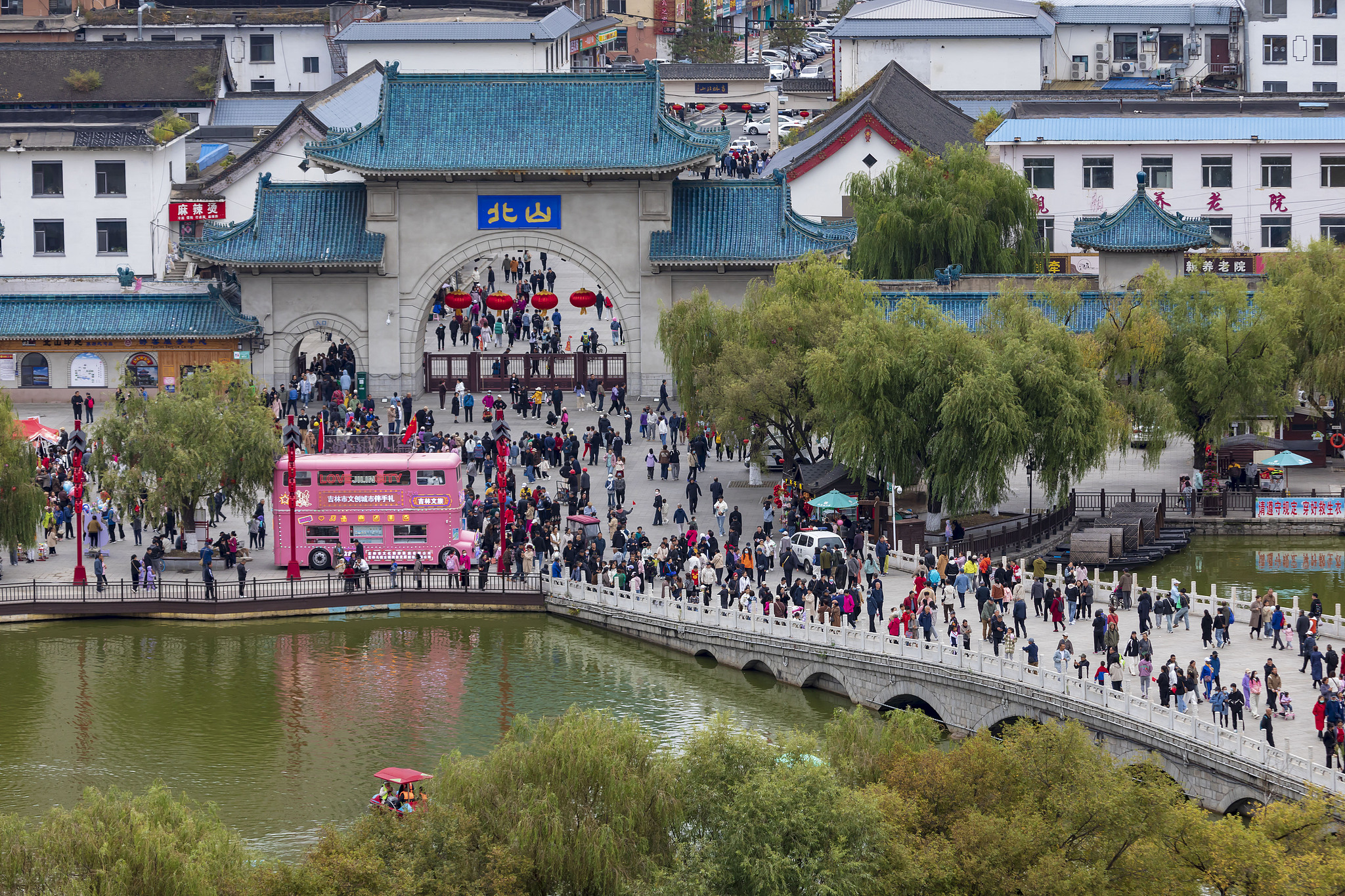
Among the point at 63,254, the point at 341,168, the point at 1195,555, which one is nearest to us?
the point at 1195,555

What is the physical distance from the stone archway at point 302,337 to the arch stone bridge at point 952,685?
2257cm

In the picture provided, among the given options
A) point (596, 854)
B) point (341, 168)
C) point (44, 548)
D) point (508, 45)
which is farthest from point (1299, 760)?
point (508, 45)

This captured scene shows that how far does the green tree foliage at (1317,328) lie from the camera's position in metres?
66.1

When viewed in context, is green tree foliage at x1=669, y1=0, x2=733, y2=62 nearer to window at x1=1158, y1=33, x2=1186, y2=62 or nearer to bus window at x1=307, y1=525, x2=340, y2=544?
window at x1=1158, y1=33, x2=1186, y2=62

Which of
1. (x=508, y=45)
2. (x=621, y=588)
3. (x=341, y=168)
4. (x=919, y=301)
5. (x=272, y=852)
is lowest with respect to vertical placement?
(x=272, y=852)

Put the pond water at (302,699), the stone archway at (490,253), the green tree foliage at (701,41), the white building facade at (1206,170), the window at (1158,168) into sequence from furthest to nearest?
1. the green tree foliage at (701,41)
2. the window at (1158,168)
3. the white building facade at (1206,170)
4. the stone archway at (490,253)
5. the pond water at (302,699)

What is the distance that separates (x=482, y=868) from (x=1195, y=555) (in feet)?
109

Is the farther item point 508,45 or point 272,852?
point 508,45

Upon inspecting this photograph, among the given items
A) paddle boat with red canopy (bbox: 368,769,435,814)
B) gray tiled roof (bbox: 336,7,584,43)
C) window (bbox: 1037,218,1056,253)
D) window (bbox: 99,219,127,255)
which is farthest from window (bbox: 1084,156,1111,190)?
paddle boat with red canopy (bbox: 368,769,435,814)

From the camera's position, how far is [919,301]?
6062 centimetres

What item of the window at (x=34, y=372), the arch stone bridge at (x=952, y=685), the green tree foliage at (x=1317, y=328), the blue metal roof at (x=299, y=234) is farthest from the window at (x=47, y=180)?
the green tree foliage at (x=1317, y=328)

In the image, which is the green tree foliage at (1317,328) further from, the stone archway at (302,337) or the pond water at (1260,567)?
the stone archway at (302,337)

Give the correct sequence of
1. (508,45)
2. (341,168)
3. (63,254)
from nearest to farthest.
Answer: (341,168) < (63,254) < (508,45)

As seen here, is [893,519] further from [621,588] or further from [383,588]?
[383,588]
